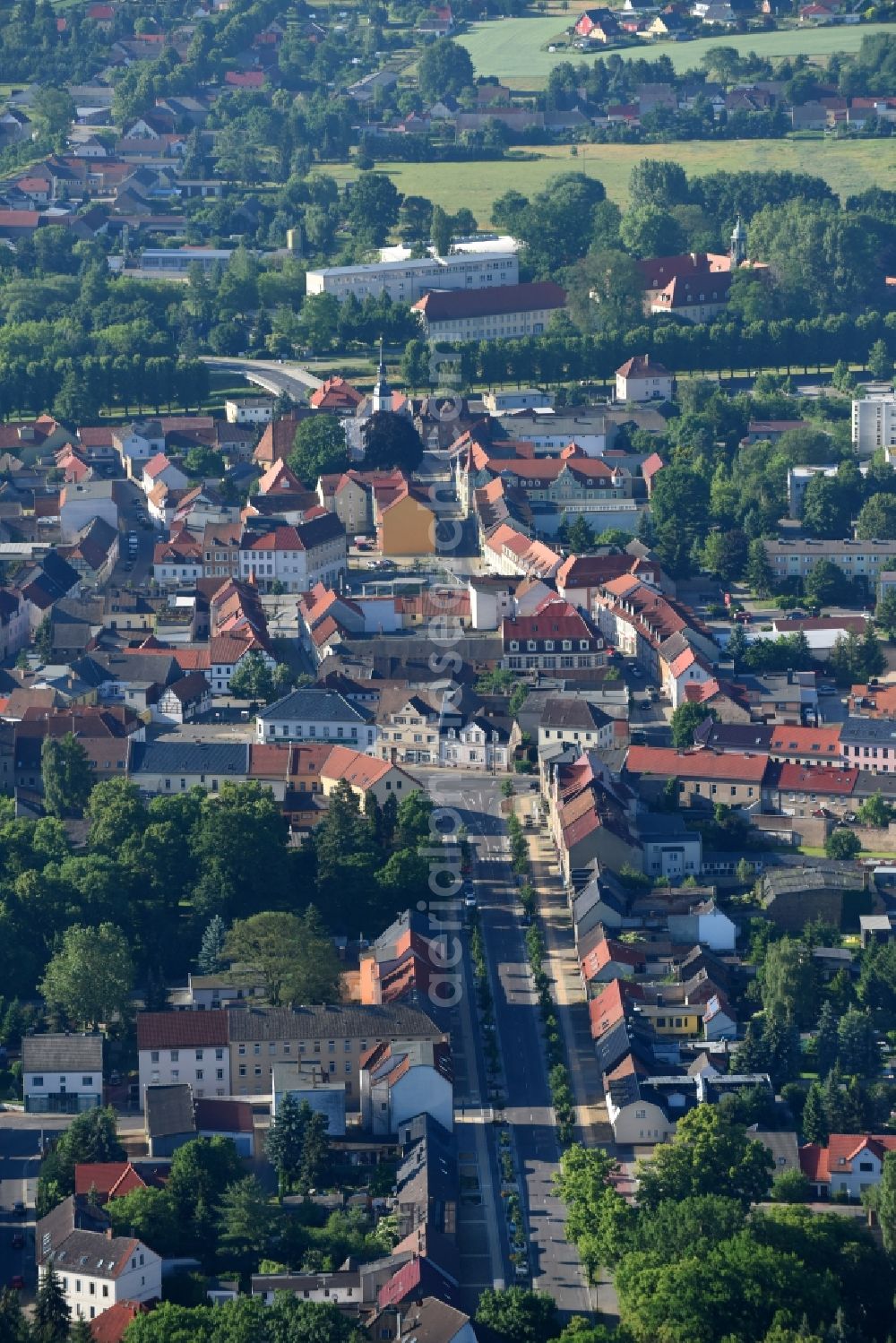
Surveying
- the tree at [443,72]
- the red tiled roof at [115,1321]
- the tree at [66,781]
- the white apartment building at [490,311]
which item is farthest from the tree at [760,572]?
the tree at [443,72]

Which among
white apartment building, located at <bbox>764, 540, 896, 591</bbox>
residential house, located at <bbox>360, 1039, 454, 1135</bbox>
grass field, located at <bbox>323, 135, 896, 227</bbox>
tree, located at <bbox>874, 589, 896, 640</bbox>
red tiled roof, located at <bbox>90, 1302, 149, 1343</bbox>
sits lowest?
red tiled roof, located at <bbox>90, 1302, 149, 1343</bbox>

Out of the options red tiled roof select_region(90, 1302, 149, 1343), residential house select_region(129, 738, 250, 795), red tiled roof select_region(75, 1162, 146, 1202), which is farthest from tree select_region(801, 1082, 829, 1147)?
residential house select_region(129, 738, 250, 795)

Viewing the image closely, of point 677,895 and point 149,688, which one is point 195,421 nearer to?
point 149,688

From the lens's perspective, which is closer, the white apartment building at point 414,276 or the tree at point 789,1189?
the tree at point 789,1189

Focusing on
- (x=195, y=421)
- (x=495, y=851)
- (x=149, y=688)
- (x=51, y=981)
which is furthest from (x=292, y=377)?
(x=51, y=981)

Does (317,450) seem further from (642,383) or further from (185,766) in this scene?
(185,766)

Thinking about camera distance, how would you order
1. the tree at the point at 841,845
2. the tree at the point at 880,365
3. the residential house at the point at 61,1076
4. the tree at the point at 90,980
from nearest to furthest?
the residential house at the point at 61,1076
the tree at the point at 90,980
the tree at the point at 841,845
the tree at the point at 880,365

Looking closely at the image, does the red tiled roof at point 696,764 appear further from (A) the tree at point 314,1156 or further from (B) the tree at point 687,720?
(A) the tree at point 314,1156

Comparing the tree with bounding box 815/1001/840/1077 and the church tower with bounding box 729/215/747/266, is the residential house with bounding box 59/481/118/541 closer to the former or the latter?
the church tower with bounding box 729/215/747/266
